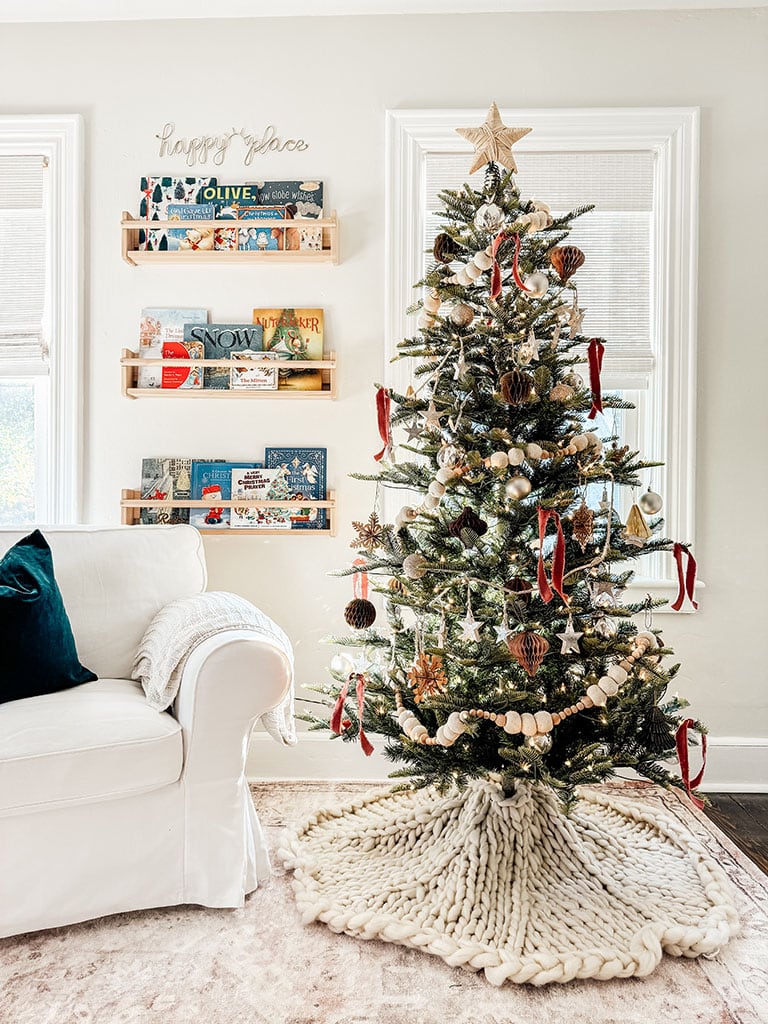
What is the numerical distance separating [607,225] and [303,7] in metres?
1.31

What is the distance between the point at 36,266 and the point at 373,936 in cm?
249

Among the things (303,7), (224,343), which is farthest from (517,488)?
(303,7)

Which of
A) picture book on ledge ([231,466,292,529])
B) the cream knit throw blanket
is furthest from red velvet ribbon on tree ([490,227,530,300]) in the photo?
picture book on ledge ([231,466,292,529])

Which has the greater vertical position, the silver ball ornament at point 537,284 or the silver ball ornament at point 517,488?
the silver ball ornament at point 537,284

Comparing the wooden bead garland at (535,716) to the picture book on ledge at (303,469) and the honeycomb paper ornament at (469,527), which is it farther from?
the picture book on ledge at (303,469)

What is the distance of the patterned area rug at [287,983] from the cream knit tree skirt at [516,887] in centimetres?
4

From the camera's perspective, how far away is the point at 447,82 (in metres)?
A: 2.78

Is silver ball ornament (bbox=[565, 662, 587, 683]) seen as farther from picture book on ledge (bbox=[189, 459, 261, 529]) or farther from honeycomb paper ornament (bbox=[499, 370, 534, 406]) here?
picture book on ledge (bbox=[189, 459, 261, 529])

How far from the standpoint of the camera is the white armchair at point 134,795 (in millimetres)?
1722

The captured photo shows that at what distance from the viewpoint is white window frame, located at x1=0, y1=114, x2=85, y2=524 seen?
2.80 metres

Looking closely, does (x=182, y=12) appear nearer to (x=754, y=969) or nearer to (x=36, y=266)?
(x=36, y=266)

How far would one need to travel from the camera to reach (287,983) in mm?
1604

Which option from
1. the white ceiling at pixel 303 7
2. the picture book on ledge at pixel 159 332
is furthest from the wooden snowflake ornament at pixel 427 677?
the white ceiling at pixel 303 7

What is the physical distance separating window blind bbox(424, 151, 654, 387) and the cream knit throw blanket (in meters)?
1.53
